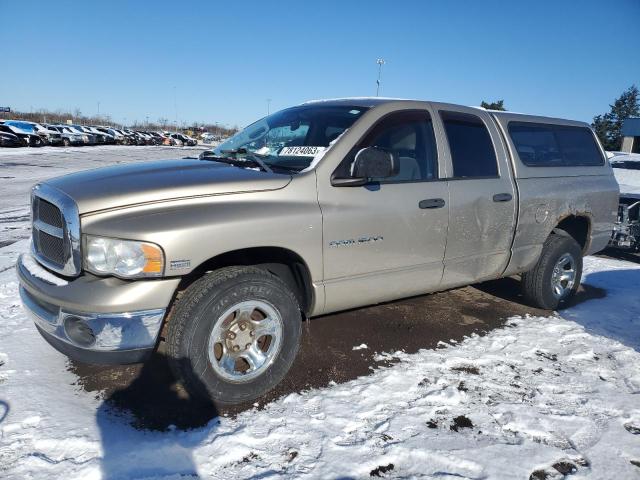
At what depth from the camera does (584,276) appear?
6.52 m

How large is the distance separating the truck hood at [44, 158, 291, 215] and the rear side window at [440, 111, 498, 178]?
5.32 feet

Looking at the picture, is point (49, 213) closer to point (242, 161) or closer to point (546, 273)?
point (242, 161)

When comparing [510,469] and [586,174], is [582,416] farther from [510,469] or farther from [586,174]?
[586,174]

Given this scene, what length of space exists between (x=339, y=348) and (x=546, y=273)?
2393 mm

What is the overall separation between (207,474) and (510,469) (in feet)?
5.11

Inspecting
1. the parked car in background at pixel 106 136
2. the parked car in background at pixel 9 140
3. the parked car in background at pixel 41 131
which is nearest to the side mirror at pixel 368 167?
the parked car in background at pixel 9 140

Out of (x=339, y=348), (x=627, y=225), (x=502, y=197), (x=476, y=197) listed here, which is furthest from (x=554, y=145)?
(x=627, y=225)

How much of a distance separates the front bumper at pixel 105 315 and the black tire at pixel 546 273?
369 cm

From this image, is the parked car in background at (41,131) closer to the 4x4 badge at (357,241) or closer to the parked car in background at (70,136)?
the parked car in background at (70,136)

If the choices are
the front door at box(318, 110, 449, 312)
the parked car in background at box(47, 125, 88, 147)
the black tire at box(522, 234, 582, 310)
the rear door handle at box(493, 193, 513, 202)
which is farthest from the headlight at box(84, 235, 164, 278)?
the parked car in background at box(47, 125, 88, 147)

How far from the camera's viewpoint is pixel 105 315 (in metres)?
2.49

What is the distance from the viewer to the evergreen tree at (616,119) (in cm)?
5665

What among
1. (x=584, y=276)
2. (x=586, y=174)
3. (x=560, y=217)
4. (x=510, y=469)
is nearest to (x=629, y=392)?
(x=510, y=469)

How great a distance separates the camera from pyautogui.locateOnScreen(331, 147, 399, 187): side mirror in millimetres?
3117
